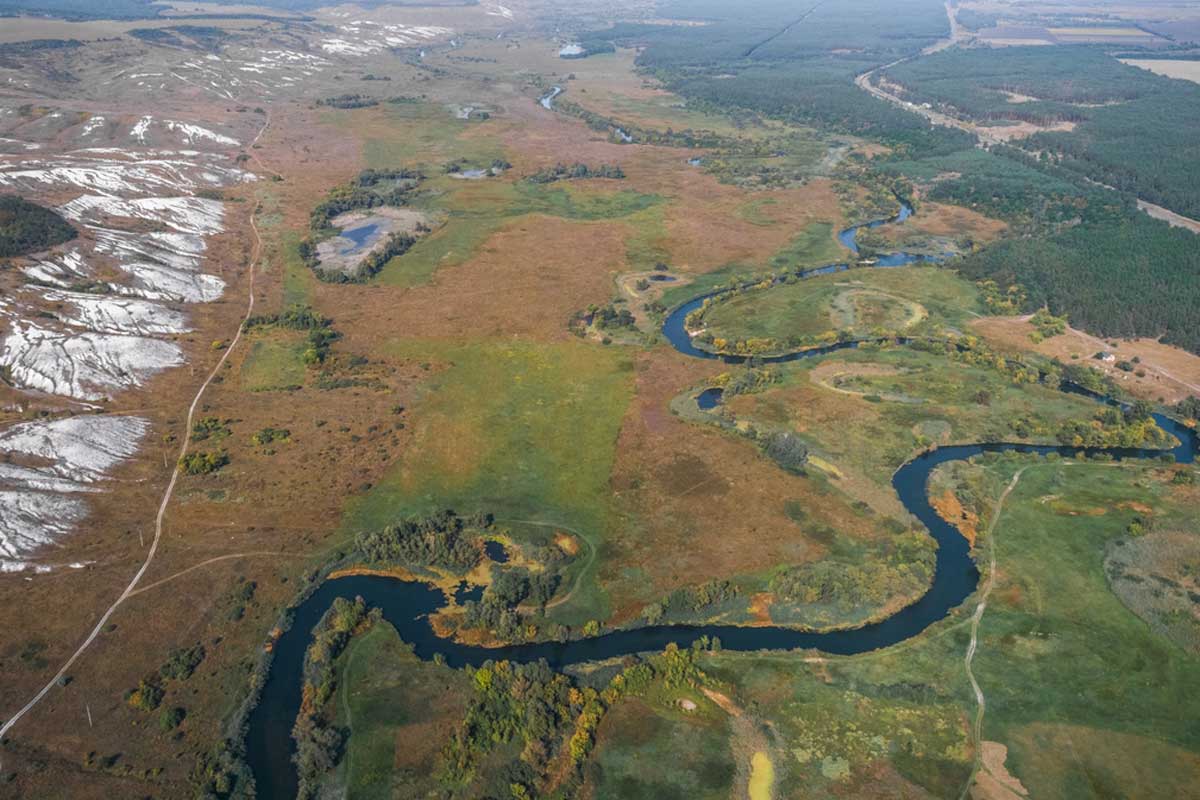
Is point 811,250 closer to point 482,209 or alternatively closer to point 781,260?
point 781,260

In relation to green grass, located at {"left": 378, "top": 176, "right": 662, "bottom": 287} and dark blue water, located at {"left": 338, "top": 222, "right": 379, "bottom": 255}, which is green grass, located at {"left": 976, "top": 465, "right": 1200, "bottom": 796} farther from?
dark blue water, located at {"left": 338, "top": 222, "right": 379, "bottom": 255}

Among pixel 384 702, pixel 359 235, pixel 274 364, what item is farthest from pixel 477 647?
pixel 359 235

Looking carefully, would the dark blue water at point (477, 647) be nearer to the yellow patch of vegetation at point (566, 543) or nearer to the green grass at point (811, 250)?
the yellow patch of vegetation at point (566, 543)

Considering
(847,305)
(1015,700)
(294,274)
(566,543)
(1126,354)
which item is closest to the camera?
(1015,700)

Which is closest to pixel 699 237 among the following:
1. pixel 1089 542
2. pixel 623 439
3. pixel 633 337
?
pixel 633 337

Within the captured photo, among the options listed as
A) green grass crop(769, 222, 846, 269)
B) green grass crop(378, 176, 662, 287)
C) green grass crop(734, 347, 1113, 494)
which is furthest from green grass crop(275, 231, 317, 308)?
green grass crop(769, 222, 846, 269)

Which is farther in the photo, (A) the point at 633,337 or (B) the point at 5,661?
(A) the point at 633,337

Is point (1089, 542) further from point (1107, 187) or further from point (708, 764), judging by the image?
point (1107, 187)
